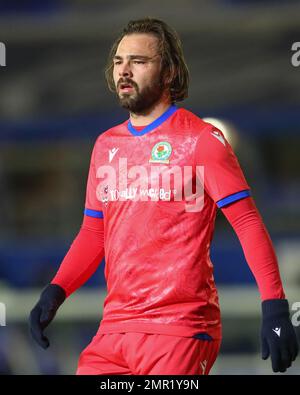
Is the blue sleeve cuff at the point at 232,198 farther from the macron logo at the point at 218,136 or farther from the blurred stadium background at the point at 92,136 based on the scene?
the blurred stadium background at the point at 92,136

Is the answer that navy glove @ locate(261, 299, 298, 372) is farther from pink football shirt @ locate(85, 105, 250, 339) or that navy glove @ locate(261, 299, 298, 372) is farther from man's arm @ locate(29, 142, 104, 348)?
man's arm @ locate(29, 142, 104, 348)

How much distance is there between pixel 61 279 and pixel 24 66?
26.5 ft

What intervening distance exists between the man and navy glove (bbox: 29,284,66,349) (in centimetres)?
4

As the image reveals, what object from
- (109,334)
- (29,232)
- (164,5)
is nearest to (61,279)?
(109,334)

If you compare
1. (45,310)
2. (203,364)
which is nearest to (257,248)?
(203,364)

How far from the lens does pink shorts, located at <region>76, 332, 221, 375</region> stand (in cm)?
348

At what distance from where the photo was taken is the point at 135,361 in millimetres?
3523

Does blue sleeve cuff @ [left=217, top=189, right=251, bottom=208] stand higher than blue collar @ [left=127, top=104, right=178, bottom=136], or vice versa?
blue collar @ [left=127, top=104, right=178, bottom=136]

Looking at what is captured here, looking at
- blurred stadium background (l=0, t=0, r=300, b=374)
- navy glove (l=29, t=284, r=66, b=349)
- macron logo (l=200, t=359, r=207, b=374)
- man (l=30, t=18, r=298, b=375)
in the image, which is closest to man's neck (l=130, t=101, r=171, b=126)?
man (l=30, t=18, r=298, b=375)

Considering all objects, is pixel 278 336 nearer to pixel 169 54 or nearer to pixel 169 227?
pixel 169 227

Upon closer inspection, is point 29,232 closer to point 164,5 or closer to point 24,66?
point 24,66

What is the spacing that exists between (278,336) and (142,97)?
0.96 metres

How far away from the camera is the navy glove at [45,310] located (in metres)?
3.80
